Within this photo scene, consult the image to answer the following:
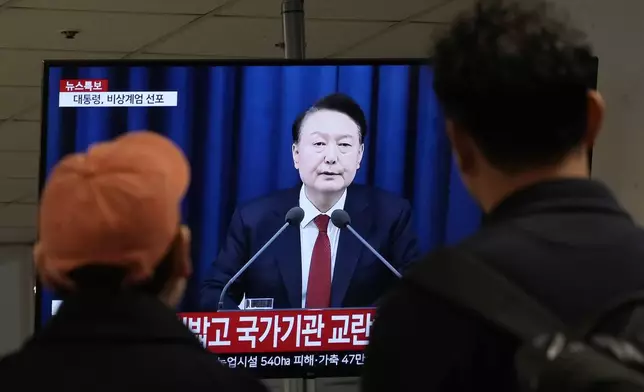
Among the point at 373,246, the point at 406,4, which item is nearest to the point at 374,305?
the point at 373,246

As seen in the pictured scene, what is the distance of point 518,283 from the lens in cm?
91

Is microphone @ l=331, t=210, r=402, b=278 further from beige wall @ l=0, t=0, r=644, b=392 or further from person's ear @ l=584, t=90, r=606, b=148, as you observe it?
person's ear @ l=584, t=90, r=606, b=148

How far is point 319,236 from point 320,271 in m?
0.08

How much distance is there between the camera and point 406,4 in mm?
3990

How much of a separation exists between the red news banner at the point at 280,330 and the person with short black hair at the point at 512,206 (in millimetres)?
1302

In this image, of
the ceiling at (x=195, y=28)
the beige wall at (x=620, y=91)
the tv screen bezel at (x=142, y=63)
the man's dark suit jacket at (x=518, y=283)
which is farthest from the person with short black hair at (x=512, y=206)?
the ceiling at (x=195, y=28)

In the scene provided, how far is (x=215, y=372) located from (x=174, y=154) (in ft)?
0.90

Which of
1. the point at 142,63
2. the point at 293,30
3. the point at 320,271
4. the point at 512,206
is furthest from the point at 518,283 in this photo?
the point at 293,30

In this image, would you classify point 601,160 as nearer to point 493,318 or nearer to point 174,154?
point 174,154

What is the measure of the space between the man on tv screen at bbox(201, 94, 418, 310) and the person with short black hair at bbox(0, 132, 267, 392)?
1.07 metres

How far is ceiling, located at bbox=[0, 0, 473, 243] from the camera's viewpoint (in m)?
4.00

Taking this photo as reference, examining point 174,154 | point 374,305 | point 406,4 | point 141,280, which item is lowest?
point 374,305

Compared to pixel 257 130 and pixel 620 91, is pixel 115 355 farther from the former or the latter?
pixel 620 91

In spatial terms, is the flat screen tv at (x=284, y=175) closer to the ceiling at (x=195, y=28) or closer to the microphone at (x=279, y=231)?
the microphone at (x=279, y=231)
